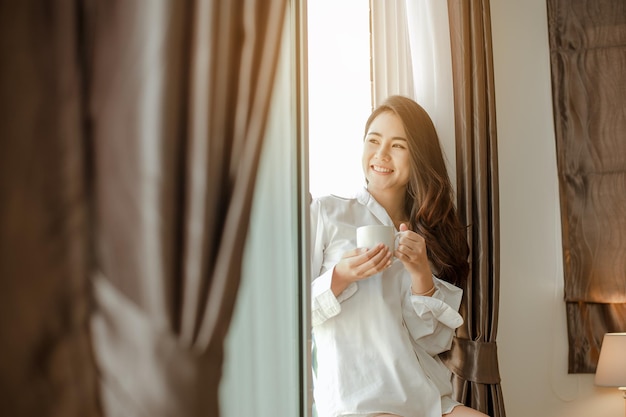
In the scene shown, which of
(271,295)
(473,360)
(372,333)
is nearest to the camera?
(271,295)

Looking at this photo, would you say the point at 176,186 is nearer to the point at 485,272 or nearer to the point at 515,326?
the point at 485,272

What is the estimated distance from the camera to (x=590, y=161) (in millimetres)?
2828

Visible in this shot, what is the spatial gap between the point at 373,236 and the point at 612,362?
129 centimetres

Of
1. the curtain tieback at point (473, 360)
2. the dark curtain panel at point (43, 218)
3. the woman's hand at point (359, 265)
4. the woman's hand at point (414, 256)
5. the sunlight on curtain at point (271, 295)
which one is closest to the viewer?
the dark curtain panel at point (43, 218)

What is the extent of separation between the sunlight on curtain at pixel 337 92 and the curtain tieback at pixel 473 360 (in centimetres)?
66

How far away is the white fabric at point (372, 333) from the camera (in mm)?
1836

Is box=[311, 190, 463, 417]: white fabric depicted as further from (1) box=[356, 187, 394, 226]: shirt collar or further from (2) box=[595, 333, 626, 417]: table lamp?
(2) box=[595, 333, 626, 417]: table lamp

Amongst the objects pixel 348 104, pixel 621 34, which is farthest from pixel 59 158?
pixel 621 34

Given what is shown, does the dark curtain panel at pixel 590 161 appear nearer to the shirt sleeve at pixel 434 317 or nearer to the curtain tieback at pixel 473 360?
the curtain tieback at pixel 473 360

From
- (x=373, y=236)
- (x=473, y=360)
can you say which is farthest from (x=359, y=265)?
(x=473, y=360)

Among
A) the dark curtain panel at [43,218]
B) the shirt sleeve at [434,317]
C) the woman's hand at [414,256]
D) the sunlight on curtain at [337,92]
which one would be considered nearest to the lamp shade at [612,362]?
the shirt sleeve at [434,317]

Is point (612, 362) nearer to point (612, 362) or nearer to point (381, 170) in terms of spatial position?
point (612, 362)

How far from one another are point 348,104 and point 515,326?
44.2 inches

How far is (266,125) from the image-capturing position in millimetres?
933
